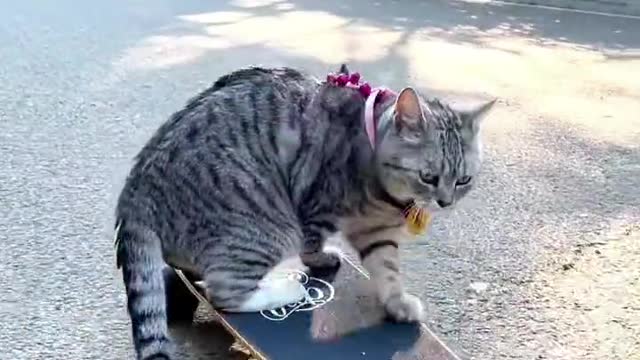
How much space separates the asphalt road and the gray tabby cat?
1.13 feet

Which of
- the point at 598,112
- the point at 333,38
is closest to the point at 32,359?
the point at 598,112

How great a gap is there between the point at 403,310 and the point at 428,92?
2.79 metres

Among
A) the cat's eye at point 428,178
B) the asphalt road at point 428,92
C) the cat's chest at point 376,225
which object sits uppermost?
the cat's eye at point 428,178

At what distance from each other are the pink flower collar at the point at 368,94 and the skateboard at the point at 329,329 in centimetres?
46

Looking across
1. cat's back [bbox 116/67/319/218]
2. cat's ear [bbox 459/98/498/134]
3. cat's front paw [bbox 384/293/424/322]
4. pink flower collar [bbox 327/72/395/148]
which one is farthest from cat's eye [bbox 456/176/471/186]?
cat's back [bbox 116/67/319/218]

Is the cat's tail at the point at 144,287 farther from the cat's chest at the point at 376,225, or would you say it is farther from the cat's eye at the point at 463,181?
the cat's eye at the point at 463,181

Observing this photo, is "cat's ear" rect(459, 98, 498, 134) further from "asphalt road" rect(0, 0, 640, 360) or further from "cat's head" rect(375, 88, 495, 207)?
"asphalt road" rect(0, 0, 640, 360)

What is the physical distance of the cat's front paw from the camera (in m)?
2.93

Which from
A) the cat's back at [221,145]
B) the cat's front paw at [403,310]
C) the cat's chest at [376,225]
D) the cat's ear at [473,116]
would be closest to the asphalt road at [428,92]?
the cat's front paw at [403,310]

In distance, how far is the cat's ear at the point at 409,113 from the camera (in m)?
2.74

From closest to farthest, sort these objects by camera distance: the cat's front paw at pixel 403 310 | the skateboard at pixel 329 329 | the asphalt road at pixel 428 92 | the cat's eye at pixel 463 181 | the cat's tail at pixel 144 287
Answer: the cat's tail at pixel 144 287 < the skateboard at pixel 329 329 < the cat's eye at pixel 463 181 < the cat's front paw at pixel 403 310 < the asphalt road at pixel 428 92

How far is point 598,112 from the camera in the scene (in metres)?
5.46

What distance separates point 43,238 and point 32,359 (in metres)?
0.83

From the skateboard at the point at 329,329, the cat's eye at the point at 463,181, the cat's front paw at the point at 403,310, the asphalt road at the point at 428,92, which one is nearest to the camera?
the skateboard at the point at 329,329
